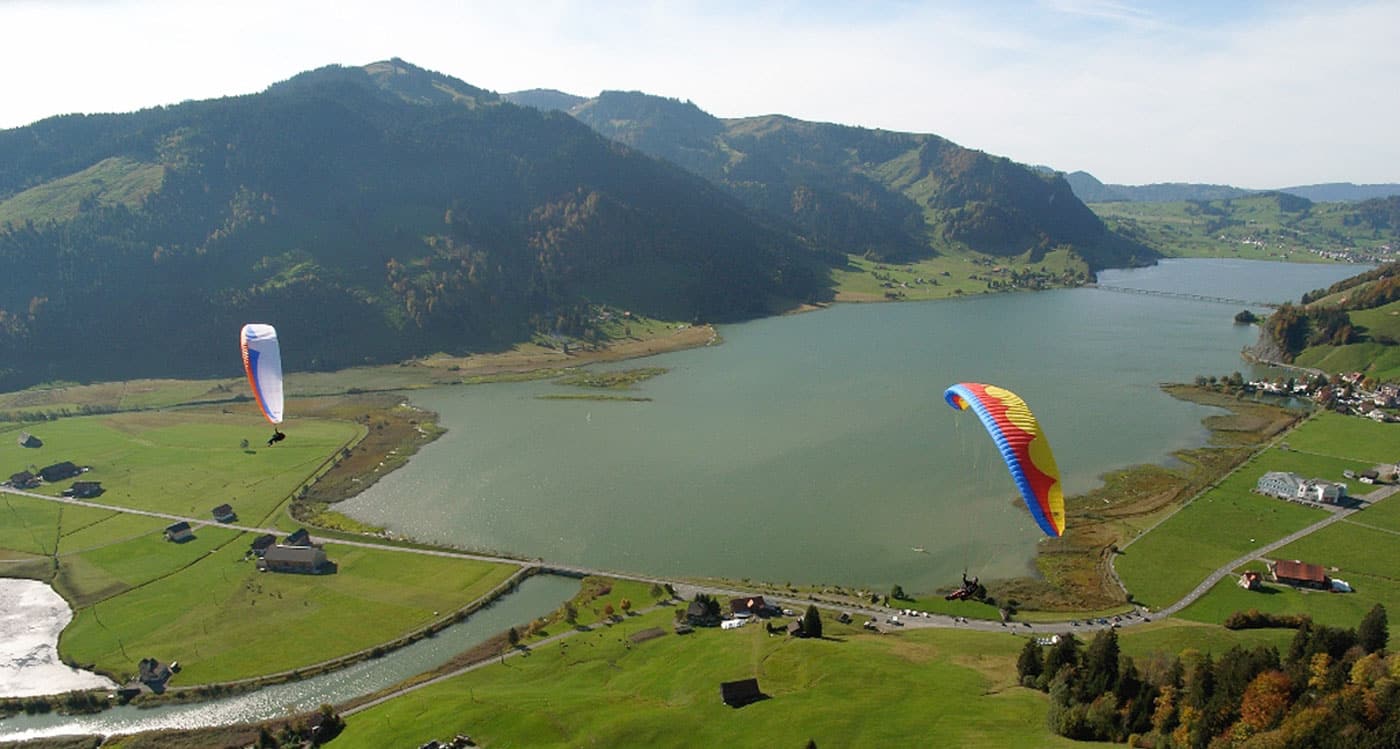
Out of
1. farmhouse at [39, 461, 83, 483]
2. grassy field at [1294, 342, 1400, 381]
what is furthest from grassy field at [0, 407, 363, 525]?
grassy field at [1294, 342, 1400, 381]

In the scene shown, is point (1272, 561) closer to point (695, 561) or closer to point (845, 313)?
point (695, 561)

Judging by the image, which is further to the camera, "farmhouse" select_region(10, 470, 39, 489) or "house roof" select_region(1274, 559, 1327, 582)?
"farmhouse" select_region(10, 470, 39, 489)

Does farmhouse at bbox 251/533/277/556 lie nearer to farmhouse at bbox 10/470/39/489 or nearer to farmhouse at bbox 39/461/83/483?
farmhouse at bbox 39/461/83/483

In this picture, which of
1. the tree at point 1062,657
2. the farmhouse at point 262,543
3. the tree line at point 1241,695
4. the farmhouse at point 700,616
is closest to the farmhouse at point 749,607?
the farmhouse at point 700,616

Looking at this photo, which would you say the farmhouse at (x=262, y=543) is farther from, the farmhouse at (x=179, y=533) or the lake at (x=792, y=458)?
the lake at (x=792, y=458)

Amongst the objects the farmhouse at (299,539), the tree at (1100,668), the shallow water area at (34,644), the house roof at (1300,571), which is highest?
the tree at (1100,668)

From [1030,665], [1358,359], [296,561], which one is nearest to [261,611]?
[296,561]

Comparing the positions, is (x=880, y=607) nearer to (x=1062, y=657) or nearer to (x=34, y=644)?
(x=1062, y=657)
